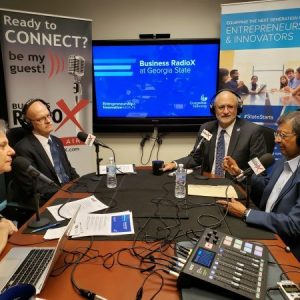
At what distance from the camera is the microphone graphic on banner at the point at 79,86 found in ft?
11.2

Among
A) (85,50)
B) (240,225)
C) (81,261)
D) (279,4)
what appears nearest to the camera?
(81,261)

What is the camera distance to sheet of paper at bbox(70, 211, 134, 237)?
4.84 feet

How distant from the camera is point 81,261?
125 centimetres

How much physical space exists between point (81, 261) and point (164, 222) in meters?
0.50

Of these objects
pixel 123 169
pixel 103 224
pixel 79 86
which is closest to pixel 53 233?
pixel 103 224

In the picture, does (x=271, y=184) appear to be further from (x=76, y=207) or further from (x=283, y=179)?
(x=76, y=207)

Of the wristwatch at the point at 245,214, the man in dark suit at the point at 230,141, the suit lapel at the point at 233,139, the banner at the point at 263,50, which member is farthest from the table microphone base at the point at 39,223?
the banner at the point at 263,50

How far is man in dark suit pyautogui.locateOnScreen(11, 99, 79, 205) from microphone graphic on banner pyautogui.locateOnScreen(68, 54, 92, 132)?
3.39 ft

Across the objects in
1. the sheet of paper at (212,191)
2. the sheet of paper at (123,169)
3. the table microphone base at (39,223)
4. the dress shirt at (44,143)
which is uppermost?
the dress shirt at (44,143)

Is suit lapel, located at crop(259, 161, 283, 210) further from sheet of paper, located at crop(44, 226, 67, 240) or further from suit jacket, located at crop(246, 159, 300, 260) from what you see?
sheet of paper, located at crop(44, 226, 67, 240)

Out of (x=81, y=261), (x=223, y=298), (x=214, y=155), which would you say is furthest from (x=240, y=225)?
(x=214, y=155)

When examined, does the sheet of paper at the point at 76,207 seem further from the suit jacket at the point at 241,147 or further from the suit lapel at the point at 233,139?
the suit lapel at the point at 233,139

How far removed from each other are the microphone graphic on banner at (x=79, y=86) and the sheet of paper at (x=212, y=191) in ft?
6.27

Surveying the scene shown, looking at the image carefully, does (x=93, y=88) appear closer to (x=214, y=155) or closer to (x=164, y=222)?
(x=214, y=155)
